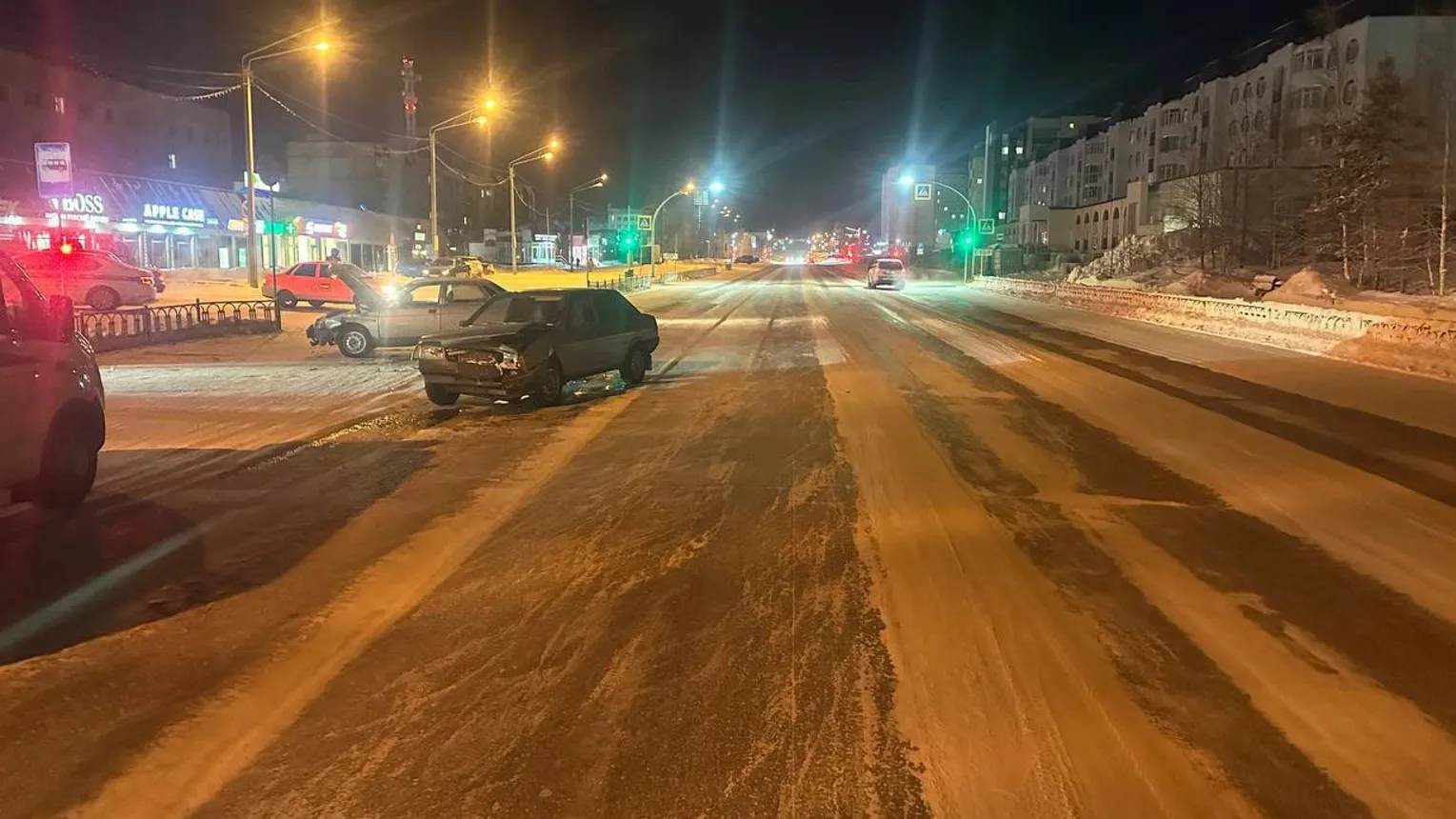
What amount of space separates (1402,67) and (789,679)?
66264mm

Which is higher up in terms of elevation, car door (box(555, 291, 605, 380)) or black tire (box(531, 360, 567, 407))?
car door (box(555, 291, 605, 380))

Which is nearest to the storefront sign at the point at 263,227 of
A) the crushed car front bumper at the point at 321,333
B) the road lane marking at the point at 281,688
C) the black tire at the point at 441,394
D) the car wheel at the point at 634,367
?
the crushed car front bumper at the point at 321,333


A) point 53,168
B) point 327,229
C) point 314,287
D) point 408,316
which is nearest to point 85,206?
point 314,287

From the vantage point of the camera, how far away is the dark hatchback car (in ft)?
45.7

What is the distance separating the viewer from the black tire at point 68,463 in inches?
323

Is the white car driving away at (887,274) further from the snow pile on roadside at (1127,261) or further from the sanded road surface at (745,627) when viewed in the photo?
the sanded road surface at (745,627)

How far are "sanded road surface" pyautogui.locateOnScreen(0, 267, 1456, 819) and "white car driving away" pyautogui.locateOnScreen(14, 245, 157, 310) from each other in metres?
21.1

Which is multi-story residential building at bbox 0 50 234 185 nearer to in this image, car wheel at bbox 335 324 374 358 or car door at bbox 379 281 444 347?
car wheel at bbox 335 324 374 358

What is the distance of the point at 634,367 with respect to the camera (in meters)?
17.2

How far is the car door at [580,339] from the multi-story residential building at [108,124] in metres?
46.8

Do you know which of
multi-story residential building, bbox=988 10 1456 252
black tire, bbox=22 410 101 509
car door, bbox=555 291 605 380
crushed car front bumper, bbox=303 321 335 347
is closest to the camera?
black tire, bbox=22 410 101 509

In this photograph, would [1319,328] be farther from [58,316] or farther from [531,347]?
[58,316]

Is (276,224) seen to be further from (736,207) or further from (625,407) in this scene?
(736,207)

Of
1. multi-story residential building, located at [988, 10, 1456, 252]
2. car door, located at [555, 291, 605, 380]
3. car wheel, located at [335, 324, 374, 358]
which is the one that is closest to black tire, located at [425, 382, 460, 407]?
car door, located at [555, 291, 605, 380]
